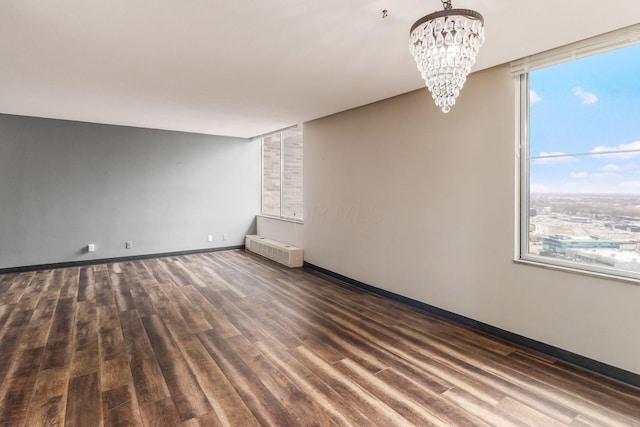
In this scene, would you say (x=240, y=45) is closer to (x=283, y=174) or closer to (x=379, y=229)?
(x=379, y=229)

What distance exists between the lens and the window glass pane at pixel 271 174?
23.5 ft

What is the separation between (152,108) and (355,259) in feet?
11.5

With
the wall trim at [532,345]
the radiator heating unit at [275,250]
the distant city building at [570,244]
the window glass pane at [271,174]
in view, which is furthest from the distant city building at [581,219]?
the window glass pane at [271,174]

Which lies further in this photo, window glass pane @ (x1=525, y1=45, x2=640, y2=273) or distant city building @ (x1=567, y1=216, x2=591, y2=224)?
distant city building @ (x1=567, y1=216, x2=591, y2=224)

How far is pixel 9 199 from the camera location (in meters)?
5.31

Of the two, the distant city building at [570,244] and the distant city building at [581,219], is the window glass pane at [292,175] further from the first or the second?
the distant city building at [581,219]

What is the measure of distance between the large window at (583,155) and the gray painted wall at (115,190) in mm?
5707

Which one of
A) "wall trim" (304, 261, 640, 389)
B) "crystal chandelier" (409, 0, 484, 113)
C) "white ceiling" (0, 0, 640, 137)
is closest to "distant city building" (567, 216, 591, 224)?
"wall trim" (304, 261, 640, 389)

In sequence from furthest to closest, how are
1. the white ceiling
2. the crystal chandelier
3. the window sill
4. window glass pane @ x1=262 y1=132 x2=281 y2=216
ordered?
window glass pane @ x1=262 y1=132 x2=281 y2=216, the window sill, the white ceiling, the crystal chandelier

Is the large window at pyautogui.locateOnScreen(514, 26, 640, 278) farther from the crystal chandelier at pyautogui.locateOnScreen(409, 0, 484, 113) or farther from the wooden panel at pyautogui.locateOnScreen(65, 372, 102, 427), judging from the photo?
the wooden panel at pyautogui.locateOnScreen(65, 372, 102, 427)

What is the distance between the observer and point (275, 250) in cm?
623

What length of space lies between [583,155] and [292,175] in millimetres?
4766

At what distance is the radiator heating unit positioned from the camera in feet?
19.2

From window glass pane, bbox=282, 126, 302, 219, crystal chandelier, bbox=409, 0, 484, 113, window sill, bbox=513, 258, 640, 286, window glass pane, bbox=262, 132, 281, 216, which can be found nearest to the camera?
crystal chandelier, bbox=409, 0, 484, 113
